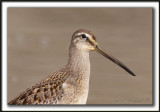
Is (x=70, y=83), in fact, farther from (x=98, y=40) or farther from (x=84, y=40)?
(x=98, y=40)

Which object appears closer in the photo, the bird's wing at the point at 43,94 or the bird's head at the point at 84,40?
the bird's wing at the point at 43,94

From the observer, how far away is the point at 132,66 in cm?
873

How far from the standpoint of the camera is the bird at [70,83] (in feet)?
19.7

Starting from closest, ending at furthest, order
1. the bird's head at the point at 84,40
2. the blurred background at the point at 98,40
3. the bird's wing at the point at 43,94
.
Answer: the bird's wing at the point at 43,94
the bird's head at the point at 84,40
the blurred background at the point at 98,40

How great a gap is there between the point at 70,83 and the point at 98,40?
3.01m

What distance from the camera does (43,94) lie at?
6.02m

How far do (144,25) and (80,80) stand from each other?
302 cm

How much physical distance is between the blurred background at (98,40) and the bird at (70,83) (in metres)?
1.92

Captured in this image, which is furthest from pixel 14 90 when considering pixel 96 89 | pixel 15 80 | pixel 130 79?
pixel 130 79

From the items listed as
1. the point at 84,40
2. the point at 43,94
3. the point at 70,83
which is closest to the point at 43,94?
the point at 43,94

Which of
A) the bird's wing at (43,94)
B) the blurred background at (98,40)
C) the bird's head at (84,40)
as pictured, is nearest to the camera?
the bird's wing at (43,94)

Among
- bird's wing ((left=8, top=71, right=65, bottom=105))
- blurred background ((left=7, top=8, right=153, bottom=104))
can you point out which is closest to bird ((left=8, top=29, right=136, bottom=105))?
bird's wing ((left=8, top=71, right=65, bottom=105))

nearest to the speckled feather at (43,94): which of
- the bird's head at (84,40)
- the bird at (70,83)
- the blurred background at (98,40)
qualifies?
the bird at (70,83)

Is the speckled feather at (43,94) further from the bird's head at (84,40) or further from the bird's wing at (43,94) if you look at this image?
the bird's head at (84,40)
